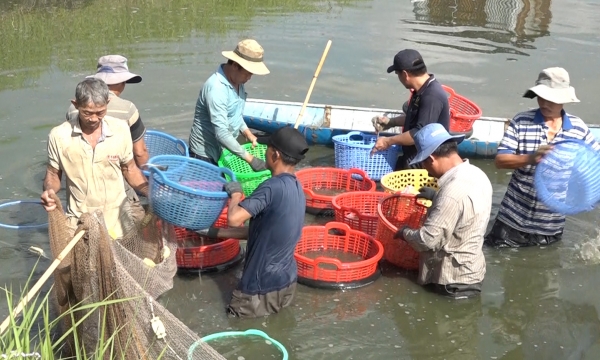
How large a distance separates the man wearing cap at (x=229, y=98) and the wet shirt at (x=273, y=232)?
1538 millimetres

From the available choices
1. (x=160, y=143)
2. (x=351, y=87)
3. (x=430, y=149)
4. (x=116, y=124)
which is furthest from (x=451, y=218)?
(x=351, y=87)

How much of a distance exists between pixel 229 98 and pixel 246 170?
4.54ft

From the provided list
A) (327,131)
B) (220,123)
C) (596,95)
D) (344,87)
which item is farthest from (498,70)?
(220,123)

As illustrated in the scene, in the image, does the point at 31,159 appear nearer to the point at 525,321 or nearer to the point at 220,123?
the point at 220,123

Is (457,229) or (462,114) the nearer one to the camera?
(457,229)

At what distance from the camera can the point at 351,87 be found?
12.8 m

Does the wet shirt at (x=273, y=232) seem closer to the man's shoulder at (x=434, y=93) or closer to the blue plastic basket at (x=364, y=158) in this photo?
Result: the man's shoulder at (x=434, y=93)

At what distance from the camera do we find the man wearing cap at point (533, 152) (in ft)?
22.1

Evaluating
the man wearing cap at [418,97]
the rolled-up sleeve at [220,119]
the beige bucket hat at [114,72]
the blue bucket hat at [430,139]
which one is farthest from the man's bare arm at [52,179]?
the man wearing cap at [418,97]

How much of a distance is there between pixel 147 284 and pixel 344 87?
797cm

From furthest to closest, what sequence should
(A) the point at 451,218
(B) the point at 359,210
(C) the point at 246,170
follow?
(C) the point at 246,170 → (B) the point at 359,210 → (A) the point at 451,218

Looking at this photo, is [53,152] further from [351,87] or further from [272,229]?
[351,87]

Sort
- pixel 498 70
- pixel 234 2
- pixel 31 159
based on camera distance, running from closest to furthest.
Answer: pixel 31 159 < pixel 498 70 < pixel 234 2

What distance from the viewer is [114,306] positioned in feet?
14.9
